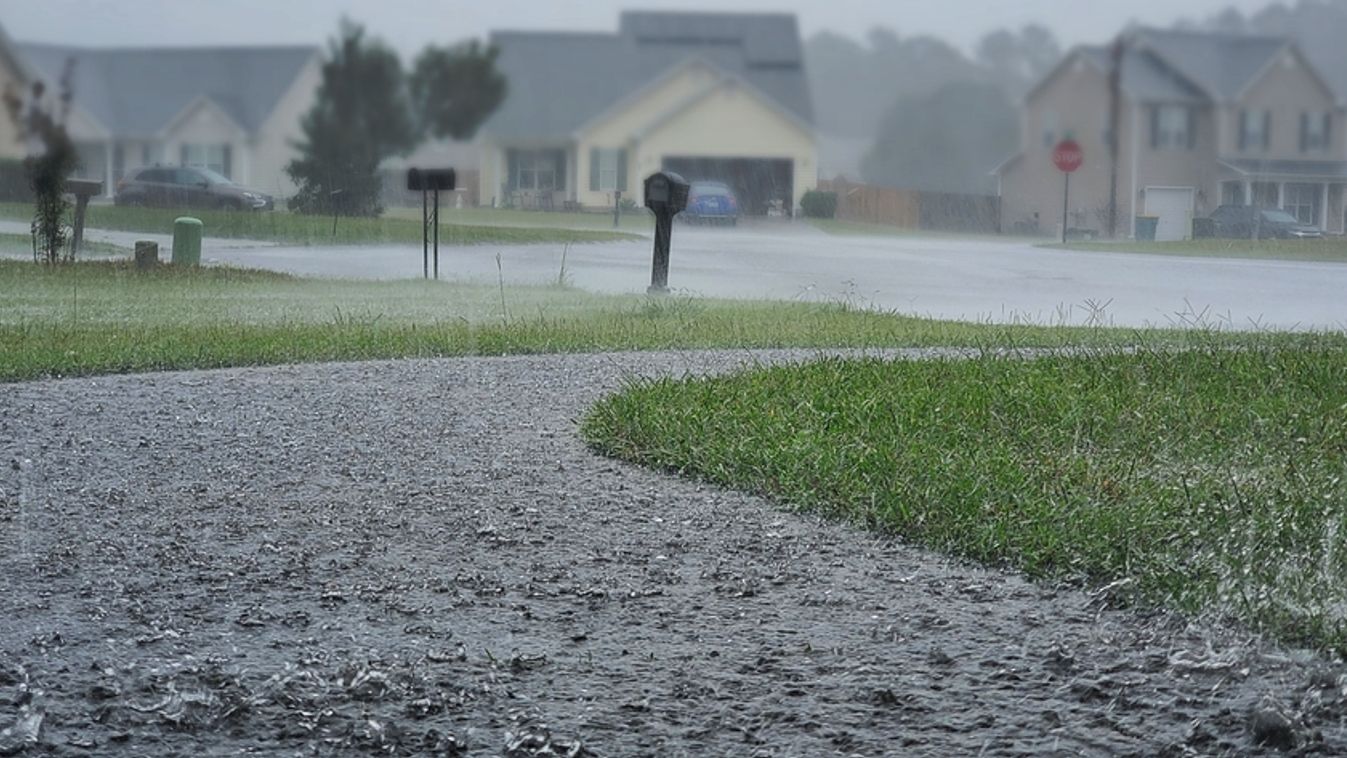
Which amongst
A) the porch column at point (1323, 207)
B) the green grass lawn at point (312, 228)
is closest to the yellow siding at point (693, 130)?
the green grass lawn at point (312, 228)

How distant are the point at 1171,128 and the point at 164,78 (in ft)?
14.4

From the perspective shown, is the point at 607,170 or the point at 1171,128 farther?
the point at 607,170

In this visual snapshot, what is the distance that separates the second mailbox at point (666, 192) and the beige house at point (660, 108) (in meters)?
0.07

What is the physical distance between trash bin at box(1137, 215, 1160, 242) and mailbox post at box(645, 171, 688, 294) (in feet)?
6.56

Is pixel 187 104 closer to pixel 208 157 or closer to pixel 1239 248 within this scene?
pixel 208 157

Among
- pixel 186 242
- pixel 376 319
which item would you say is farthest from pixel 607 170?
pixel 186 242

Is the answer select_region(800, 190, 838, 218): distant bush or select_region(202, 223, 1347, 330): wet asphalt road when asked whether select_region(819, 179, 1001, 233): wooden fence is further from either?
select_region(202, 223, 1347, 330): wet asphalt road

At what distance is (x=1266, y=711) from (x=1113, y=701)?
25 cm

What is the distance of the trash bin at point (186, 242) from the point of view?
27.8 ft

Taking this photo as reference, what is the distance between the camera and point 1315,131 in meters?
6.99

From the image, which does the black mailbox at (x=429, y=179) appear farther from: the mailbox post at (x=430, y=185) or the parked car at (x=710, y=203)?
the parked car at (x=710, y=203)

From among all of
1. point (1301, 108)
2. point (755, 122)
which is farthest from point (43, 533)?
point (1301, 108)

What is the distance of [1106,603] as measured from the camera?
11.4 ft

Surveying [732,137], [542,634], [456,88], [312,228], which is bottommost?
[542,634]
